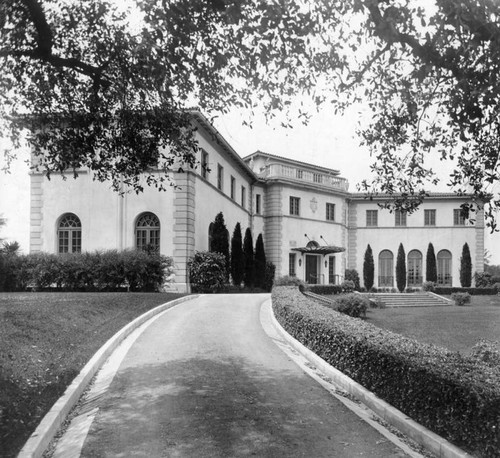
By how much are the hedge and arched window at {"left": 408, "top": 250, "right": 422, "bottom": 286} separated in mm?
38420

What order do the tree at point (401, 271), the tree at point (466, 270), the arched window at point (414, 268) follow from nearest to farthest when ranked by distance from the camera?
the tree at point (466, 270)
the tree at point (401, 271)
the arched window at point (414, 268)

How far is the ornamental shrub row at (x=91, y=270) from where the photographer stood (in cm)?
2317

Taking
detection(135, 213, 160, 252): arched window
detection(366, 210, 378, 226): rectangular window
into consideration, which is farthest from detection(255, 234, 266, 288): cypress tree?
detection(366, 210, 378, 226): rectangular window

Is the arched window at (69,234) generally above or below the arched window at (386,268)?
above

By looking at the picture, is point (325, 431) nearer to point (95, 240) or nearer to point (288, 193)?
point (95, 240)

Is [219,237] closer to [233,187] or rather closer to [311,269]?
[233,187]

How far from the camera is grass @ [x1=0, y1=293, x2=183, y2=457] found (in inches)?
239

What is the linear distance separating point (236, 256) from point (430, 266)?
21664 millimetres

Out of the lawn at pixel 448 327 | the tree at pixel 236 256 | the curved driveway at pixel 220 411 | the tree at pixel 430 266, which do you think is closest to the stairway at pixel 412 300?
the tree at pixel 236 256

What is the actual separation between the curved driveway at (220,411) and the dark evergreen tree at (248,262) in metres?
22.4

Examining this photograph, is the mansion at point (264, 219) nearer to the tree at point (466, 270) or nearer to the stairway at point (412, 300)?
the tree at point (466, 270)

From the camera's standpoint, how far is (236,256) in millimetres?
32188

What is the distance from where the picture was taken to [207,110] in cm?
938

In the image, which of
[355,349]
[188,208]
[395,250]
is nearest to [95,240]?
[188,208]
